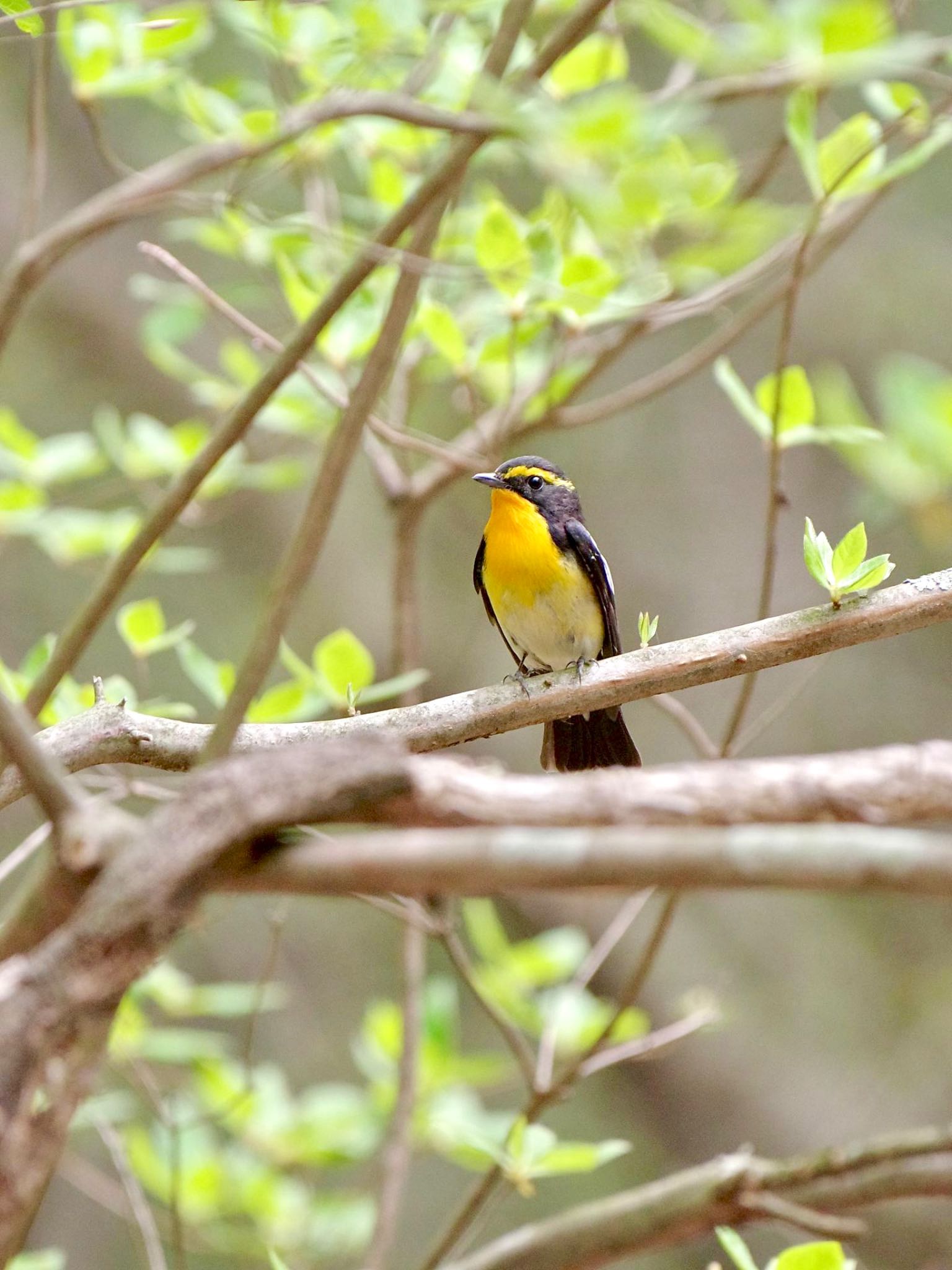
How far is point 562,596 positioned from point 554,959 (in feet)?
A: 4.08

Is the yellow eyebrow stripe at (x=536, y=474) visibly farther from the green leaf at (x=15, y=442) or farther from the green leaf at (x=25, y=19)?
the green leaf at (x=25, y=19)

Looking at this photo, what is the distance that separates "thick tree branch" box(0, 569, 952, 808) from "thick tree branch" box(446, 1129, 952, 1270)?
91 centimetres

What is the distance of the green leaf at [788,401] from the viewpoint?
261cm

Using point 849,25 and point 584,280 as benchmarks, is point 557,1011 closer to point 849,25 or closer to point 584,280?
point 584,280

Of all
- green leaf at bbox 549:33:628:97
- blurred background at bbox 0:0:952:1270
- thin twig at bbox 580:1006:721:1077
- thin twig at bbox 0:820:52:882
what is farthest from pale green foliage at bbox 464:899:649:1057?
green leaf at bbox 549:33:628:97

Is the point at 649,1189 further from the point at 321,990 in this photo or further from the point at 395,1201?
the point at 321,990

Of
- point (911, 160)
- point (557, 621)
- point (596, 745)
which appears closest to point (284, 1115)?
point (596, 745)

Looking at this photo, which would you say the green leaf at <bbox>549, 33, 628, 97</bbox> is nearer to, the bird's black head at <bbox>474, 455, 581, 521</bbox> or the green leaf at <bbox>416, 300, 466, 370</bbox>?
the green leaf at <bbox>416, 300, 466, 370</bbox>

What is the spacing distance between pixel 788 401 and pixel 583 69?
1.34 meters

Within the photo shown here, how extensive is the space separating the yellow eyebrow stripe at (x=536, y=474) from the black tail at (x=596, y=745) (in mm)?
924

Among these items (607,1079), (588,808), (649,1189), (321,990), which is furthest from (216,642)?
(588,808)

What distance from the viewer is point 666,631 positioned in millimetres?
6688

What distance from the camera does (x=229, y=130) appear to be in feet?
10.1

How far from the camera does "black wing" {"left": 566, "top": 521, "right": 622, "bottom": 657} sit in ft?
13.8
